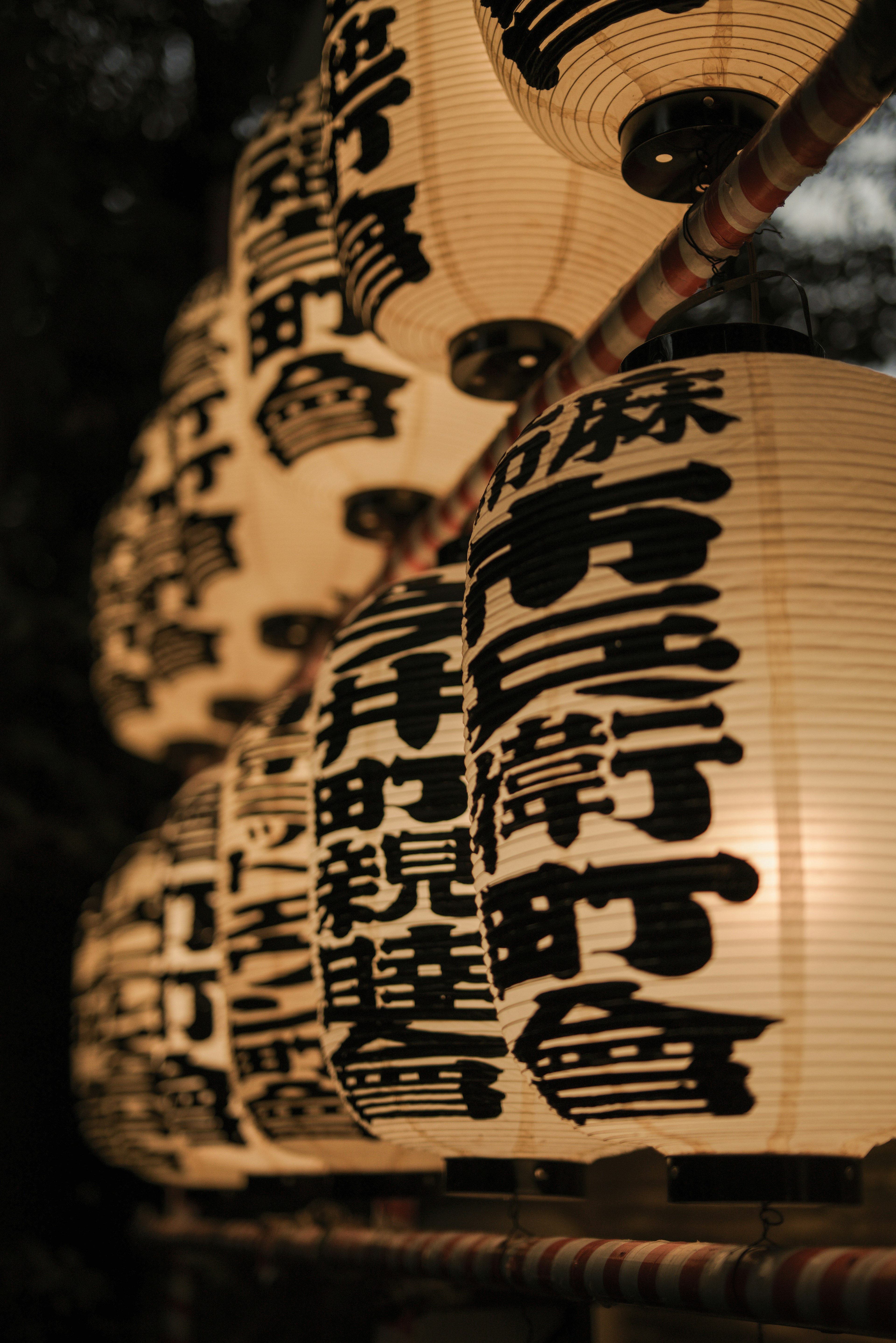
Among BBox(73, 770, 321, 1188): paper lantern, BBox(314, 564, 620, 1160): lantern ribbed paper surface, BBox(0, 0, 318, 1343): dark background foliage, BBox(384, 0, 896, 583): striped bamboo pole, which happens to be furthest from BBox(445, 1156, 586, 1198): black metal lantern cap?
BBox(0, 0, 318, 1343): dark background foliage

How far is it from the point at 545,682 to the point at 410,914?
456mm

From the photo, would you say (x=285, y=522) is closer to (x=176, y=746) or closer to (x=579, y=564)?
(x=176, y=746)

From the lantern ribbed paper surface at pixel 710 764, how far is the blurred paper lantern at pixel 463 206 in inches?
20.5

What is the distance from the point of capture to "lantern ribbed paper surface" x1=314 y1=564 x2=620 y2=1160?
126 centimetres

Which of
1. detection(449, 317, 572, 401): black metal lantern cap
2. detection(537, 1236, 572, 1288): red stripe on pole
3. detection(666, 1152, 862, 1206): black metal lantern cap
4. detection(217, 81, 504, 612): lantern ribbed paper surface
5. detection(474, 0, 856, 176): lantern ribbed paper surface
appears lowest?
detection(537, 1236, 572, 1288): red stripe on pole

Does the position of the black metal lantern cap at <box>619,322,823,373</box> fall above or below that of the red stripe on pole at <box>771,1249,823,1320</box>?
above

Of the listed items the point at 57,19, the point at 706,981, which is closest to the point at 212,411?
the point at 706,981

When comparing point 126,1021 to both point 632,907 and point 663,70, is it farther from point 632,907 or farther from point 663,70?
point 663,70

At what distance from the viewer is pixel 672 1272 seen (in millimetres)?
1067

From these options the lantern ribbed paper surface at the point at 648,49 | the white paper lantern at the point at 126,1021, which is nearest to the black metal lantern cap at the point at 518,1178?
the lantern ribbed paper surface at the point at 648,49

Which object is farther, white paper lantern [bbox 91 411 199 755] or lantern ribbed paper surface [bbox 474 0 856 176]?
white paper lantern [bbox 91 411 199 755]

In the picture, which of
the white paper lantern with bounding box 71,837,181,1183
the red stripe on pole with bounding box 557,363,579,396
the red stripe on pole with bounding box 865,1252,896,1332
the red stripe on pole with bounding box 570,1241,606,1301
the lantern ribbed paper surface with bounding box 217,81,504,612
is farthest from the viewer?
the white paper lantern with bounding box 71,837,181,1183

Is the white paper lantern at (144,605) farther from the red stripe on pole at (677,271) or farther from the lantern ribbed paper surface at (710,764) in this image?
the lantern ribbed paper surface at (710,764)

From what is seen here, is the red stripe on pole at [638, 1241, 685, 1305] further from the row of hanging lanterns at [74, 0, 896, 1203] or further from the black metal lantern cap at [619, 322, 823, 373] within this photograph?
the black metal lantern cap at [619, 322, 823, 373]
